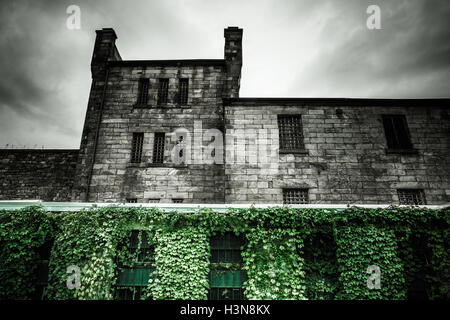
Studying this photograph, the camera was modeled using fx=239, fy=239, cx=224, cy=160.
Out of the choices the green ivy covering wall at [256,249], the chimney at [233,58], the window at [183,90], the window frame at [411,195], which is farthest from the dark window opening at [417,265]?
the window at [183,90]

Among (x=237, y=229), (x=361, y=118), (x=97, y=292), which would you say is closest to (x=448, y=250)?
(x=237, y=229)

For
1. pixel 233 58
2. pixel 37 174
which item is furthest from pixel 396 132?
pixel 37 174

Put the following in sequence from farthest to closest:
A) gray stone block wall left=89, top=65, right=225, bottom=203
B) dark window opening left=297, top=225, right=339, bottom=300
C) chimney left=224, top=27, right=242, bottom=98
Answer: chimney left=224, top=27, right=242, bottom=98 → gray stone block wall left=89, top=65, right=225, bottom=203 → dark window opening left=297, top=225, right=339, bottom=300

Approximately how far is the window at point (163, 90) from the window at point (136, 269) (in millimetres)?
9279

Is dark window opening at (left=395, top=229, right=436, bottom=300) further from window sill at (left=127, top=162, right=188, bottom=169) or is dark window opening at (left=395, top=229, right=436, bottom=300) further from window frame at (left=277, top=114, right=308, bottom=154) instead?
window sill at (left=127, top=162, right=188, bottom=169)

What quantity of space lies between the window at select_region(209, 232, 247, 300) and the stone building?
361 centimetres

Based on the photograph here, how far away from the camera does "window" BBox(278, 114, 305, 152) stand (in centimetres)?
1173

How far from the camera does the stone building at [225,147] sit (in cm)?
1102

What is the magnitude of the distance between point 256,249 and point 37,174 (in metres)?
14.8

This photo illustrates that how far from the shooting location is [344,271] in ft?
21.5

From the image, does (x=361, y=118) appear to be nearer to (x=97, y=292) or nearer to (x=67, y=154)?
(x=97, y=292)

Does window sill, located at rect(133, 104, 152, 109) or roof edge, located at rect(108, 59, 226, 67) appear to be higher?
roof edge, located at rect(108, 59, 226, 67)

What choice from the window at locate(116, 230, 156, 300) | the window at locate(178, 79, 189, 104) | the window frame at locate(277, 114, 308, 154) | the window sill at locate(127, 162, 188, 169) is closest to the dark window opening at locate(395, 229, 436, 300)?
the window frame at locate(277, 114, 308, 154)

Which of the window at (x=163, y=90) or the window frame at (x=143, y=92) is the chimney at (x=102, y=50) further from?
the window at (x=163, y=90)
